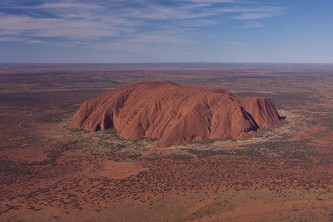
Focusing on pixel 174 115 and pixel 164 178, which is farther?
pixel 174 115

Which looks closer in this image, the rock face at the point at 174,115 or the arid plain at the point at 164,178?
the arid plain at the point at 164,178

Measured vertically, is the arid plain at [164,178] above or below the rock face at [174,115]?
below

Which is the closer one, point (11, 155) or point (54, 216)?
point (54, 216)

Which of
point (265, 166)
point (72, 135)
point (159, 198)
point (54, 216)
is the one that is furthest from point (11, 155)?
point (265, 166)

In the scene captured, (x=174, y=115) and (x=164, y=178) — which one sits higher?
(x=174, y=115)

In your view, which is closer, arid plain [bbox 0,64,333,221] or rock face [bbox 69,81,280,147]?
arid plain [bbox 0,64,333,221]

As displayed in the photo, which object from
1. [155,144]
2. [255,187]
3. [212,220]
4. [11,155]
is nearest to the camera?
[212,220]

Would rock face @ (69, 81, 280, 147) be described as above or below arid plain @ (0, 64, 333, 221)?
above

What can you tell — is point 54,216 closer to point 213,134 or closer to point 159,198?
point 159,198
